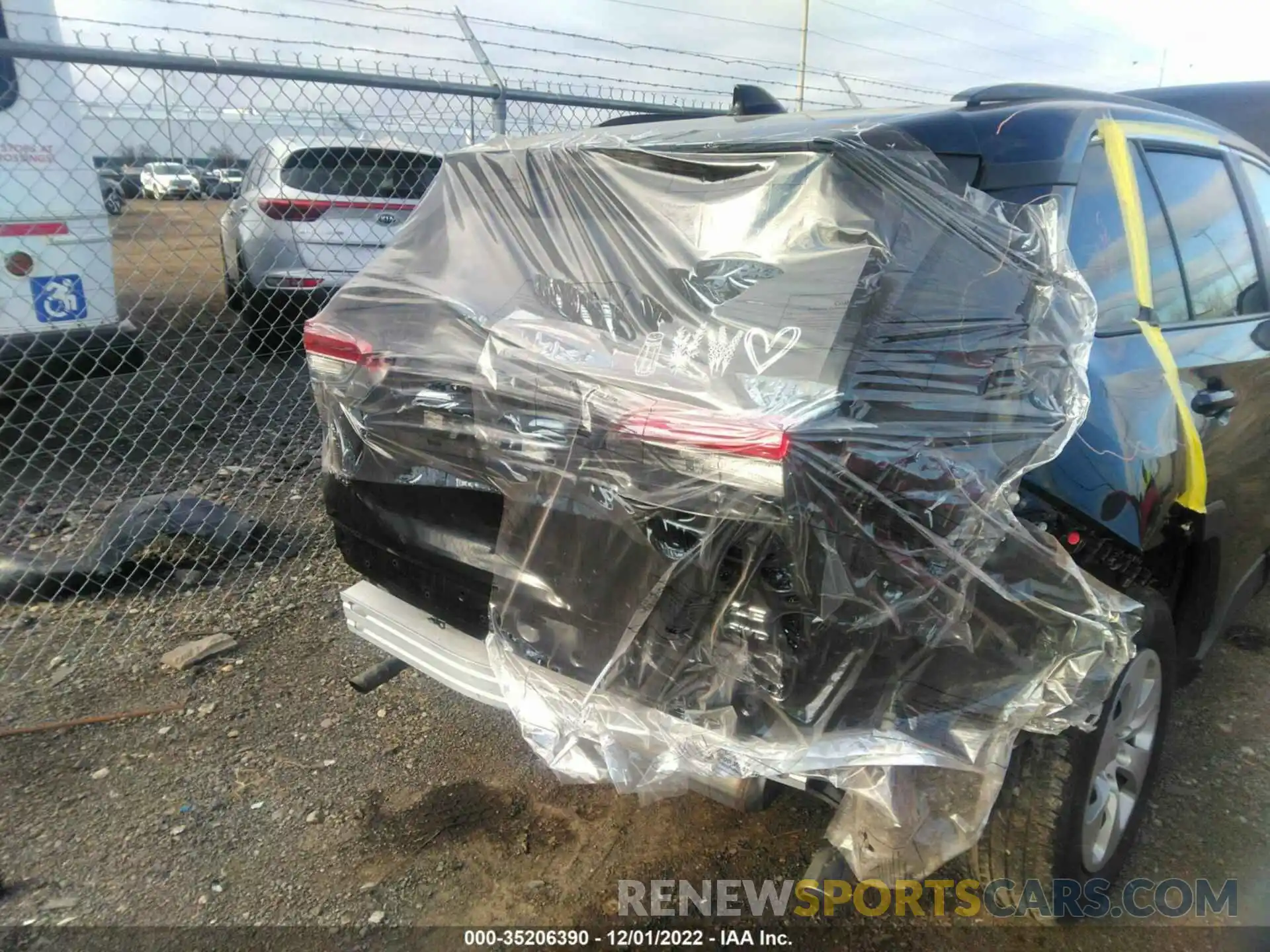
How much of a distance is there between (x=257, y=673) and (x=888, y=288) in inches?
102

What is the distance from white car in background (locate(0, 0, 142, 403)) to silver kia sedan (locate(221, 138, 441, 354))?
0.77 meters

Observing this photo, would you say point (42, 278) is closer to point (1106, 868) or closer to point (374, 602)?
A: point (374, 602)

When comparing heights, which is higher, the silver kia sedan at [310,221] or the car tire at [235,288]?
the silver kia sedan at [310,221]

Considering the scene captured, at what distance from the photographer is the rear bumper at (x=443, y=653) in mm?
1787

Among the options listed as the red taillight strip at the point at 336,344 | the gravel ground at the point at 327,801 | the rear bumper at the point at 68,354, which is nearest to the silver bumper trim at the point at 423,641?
the gravel ground at the point at 327,801

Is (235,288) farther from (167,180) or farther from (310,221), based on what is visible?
(167,180)

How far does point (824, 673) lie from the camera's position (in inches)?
64.8

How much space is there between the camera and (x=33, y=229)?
13.0ft

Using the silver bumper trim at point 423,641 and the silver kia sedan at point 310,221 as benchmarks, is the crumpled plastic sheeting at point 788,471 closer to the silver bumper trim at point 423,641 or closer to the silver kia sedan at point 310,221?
the silver bumper trim at point 423,641

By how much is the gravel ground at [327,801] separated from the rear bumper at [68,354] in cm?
85

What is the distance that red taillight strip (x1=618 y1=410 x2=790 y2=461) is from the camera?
1.50 m

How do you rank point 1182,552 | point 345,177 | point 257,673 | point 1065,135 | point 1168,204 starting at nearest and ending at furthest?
point 1065,135 < point 1182,552 < point 1168,204 < point 257,673 < point 345,177

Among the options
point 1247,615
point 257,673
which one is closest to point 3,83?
point 257,673

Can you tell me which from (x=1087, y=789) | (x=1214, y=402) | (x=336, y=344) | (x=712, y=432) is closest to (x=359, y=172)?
(x=336, y=344)
